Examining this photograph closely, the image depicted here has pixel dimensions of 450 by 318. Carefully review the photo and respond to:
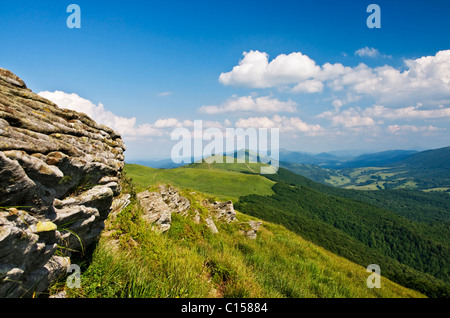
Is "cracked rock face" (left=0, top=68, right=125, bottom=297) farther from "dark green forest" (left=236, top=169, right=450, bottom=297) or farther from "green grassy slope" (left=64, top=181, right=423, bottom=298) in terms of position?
"dark green forest" (left=236, top=169, right=450, bottom=297)

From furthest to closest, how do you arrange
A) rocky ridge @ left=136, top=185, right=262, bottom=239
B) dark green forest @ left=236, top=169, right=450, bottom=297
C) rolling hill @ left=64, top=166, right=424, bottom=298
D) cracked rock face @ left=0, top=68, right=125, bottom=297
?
dark green forest @ left=236, top=169, right=450, bottom=297 < rocky ridge @ left=136, top=185, right=262, bottom=239 < rolling hill @ left=64, top=166, right=424, bottom=298 < cracked rock face @ left=0, top=68, right=125, bottom=297

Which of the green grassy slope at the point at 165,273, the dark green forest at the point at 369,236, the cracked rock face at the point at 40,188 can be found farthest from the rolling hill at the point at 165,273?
the dark green forest at the point at 369,236

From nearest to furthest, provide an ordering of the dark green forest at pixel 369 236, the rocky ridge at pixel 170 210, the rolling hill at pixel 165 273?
the rolling hill at pixel 165 273, the rocky ridge at pixel 170 210, the dark green forest at pixel 369 236

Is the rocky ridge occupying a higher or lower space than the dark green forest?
→ higher

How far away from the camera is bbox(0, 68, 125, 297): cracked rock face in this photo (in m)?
3.54

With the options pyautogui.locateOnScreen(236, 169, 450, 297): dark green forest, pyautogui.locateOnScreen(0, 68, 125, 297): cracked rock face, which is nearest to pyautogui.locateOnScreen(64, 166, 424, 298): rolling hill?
pyautogui.locateOnScreen(0, 68, 125, 297): cracked rock face

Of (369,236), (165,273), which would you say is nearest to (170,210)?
(165,273)

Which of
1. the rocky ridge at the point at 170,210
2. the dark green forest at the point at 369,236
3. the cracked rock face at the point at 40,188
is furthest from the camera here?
the dark green forest at the point at 369,236

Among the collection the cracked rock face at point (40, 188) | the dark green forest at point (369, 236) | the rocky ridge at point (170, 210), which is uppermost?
the cracked rock face at point (40, 188)

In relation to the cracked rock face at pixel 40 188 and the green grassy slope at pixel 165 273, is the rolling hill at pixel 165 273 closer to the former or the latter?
the green grassy slope at pixel 165 273

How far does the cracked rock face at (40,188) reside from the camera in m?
3.54

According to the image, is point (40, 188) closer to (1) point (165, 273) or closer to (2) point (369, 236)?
(1) point (165, 273)

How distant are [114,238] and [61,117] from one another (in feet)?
15.5
